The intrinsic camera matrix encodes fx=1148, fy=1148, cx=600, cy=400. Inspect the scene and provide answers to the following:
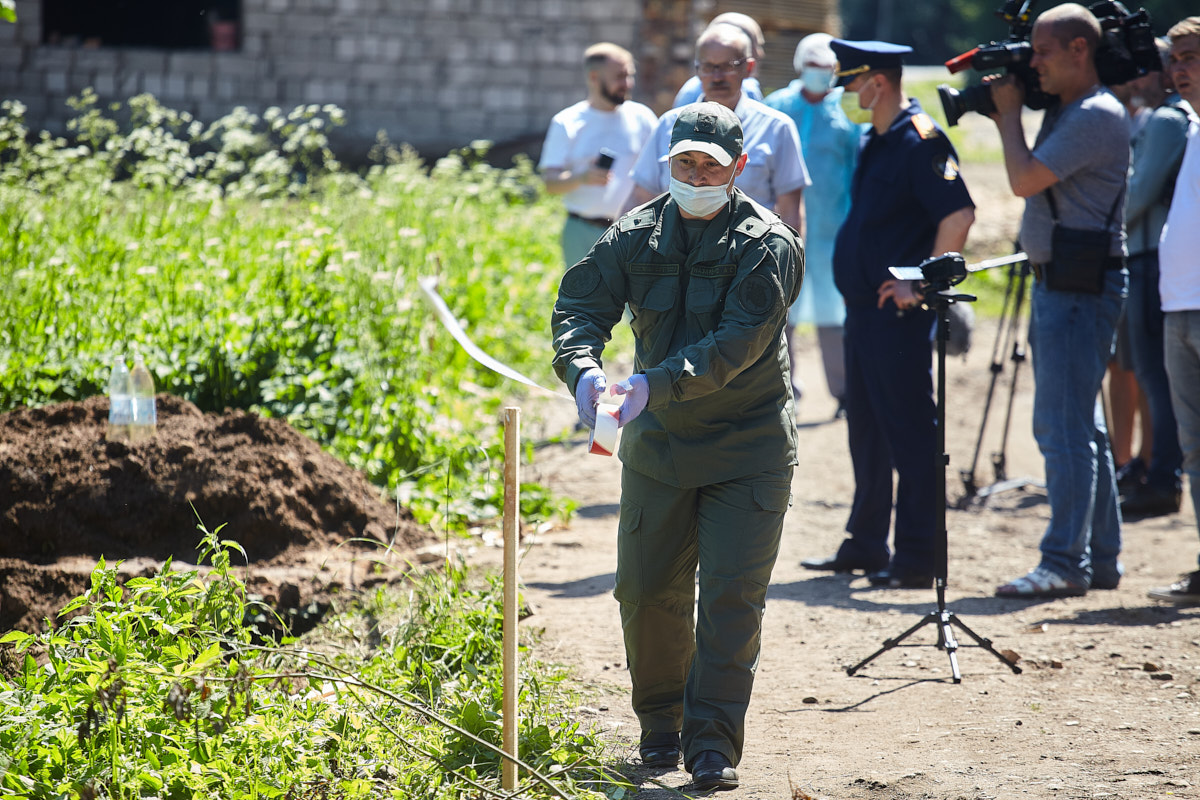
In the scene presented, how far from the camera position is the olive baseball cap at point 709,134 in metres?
3.12

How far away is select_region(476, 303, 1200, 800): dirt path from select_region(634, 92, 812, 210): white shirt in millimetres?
1789

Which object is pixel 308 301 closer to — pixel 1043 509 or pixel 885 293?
pixel 885 293

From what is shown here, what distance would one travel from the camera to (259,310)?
6020 mm

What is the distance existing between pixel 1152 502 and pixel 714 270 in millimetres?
4442

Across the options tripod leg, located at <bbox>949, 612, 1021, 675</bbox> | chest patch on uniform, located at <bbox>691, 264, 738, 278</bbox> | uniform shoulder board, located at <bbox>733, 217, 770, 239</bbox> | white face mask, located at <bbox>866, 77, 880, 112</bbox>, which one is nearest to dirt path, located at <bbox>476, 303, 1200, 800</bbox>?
tripod leg, located at <bbox>949, 612, 1021, 675</bbox>

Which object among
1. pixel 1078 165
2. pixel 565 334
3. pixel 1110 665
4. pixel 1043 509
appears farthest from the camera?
pixel 1043 509

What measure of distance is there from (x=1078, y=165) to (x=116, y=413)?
4.06 m

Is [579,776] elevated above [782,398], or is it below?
below

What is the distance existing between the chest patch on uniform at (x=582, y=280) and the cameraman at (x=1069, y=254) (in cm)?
228

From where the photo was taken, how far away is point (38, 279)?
6078mm

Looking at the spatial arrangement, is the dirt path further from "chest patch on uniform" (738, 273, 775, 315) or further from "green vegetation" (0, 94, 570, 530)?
"chest patch on uniform" (738, 273, 775, 315)

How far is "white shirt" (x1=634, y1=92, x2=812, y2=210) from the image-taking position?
16.7 feet

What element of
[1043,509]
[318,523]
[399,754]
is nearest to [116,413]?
[318,523]

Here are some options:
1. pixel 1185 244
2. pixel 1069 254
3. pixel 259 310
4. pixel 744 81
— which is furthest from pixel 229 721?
pixel 1185 244
